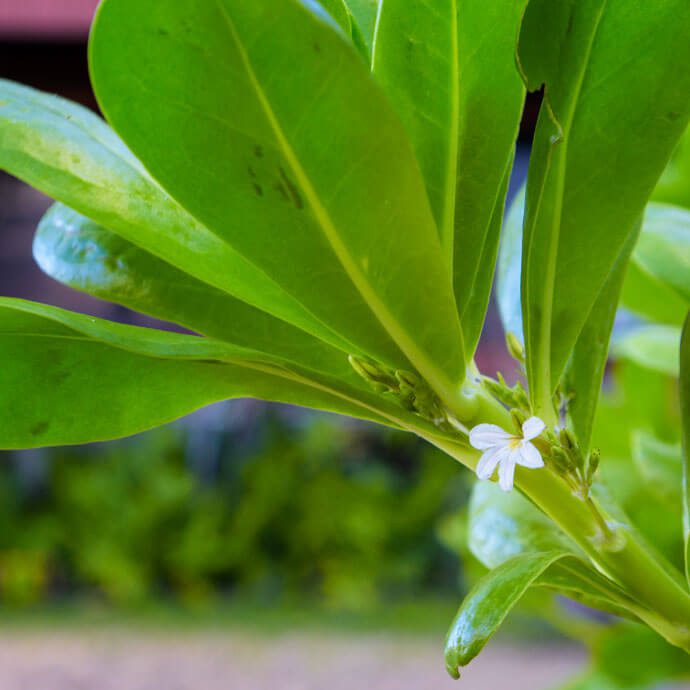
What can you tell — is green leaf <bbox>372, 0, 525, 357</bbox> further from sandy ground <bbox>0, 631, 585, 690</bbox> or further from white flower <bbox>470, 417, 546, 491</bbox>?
sandy ground <bbox>0, 631, 585, 690</bbox>

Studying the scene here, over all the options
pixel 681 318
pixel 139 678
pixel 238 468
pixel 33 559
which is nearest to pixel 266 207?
pixel 681 318

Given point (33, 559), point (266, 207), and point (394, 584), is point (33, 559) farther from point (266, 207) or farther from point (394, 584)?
point (266, 207)

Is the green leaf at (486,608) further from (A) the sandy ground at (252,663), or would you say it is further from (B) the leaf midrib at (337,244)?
(A) the sandy ground at (252,663)

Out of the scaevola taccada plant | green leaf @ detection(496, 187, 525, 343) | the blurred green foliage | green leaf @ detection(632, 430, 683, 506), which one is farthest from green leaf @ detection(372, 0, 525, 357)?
the blurred green foliage

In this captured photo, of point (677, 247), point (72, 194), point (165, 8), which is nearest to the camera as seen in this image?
point (165, 8)

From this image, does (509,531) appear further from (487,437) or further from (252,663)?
(252,663)

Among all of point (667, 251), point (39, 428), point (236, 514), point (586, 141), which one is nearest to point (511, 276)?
point (667, 251)

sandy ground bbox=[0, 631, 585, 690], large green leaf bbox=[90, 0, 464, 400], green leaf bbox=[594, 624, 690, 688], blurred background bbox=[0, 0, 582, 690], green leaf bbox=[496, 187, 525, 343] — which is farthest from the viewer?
blurred background bbox=[0, 0, 582, 690]

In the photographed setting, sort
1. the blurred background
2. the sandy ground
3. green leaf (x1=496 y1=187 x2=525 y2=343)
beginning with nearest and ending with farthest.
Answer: green leaf (x1=496 y1=187 x2=525 y2=343) < the sandy ground < the blurred background
